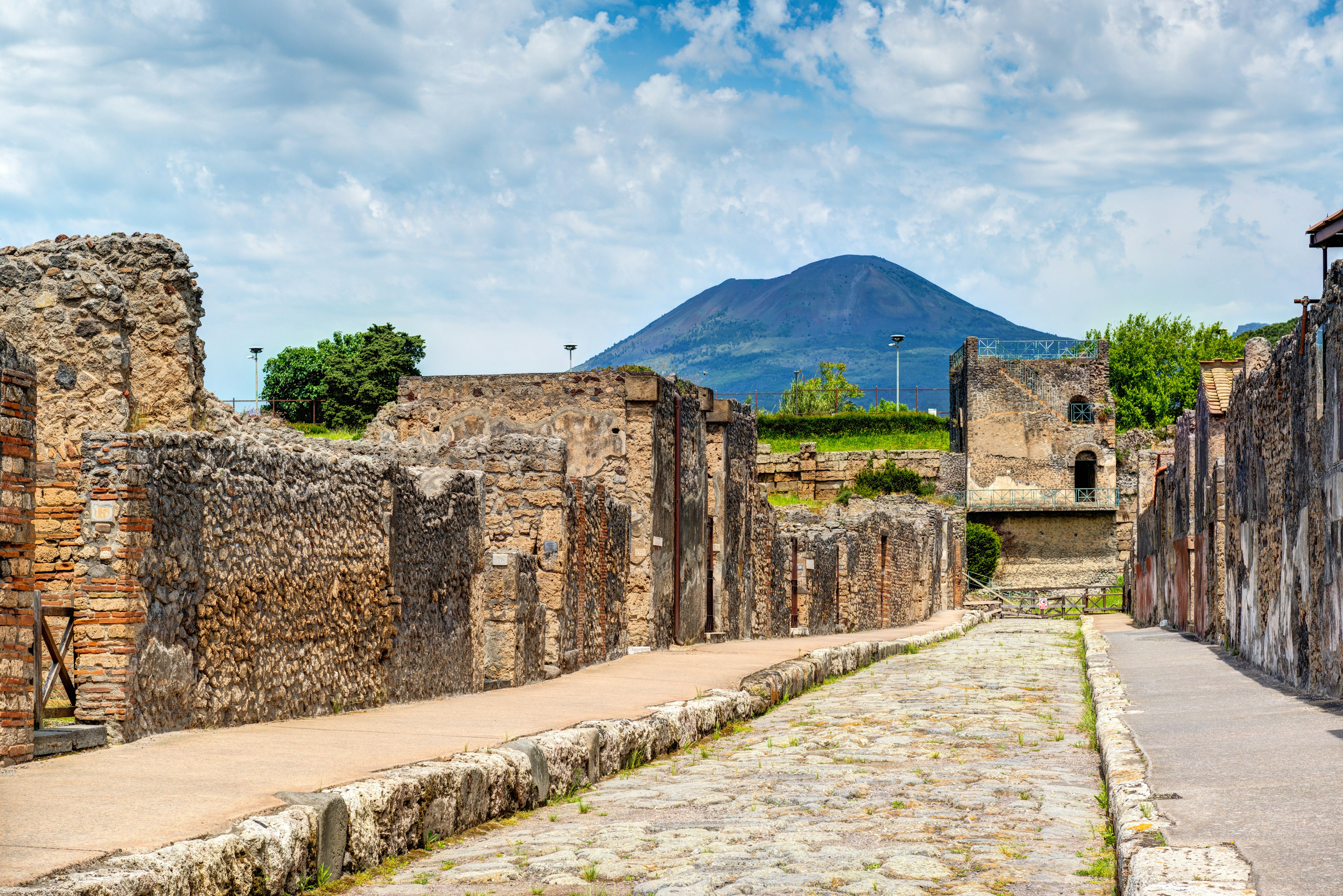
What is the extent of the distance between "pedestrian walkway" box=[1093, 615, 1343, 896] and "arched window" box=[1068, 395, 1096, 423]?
1691 inches

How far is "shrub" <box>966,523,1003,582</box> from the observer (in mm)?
50031

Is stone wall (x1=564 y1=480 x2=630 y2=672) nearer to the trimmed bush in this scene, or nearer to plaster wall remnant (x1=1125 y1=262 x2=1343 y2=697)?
plaster wall remnant (x1=1125 y1=262 x2=1343 y2=697)

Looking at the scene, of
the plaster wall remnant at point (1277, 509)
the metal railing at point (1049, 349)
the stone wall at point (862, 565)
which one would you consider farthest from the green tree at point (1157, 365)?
the plaster wall remnant at point (1277, 509)

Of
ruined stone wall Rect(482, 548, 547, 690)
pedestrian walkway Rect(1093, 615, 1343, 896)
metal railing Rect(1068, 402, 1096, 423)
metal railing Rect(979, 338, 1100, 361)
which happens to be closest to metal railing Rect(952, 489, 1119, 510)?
metal railing Rect(1068, 402, 1096, 423)

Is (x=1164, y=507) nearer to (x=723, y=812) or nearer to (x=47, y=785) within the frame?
(x=723, y=812)

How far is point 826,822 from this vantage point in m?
5.71

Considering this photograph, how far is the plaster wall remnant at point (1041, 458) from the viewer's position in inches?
2061

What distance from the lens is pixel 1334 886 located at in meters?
3.66

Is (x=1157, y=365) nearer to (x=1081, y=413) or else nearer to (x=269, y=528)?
(x=1081, y=413)

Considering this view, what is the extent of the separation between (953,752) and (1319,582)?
3.73 m

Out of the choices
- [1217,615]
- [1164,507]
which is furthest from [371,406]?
[1217,615]

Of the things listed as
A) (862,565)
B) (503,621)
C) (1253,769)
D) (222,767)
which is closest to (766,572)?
(862,565)

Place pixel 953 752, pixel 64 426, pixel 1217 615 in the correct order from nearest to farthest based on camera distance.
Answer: pixel 64 426, pixel 953 752, pixel 1217 615

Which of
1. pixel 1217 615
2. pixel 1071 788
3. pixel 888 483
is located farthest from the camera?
pixel 888 483
